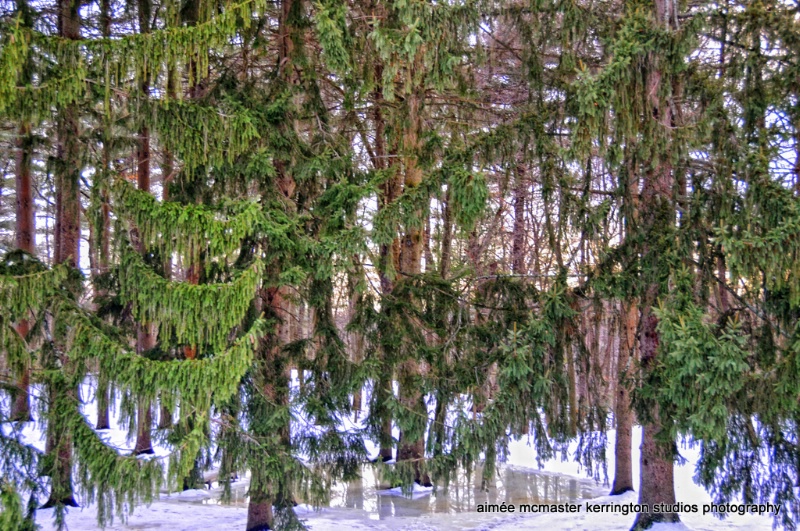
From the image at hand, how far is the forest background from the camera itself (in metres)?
6.22

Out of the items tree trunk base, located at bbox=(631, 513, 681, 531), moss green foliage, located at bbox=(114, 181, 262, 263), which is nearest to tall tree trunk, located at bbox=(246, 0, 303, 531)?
→ moss green foliage, located at bbox=(114, 181, 262, 263)

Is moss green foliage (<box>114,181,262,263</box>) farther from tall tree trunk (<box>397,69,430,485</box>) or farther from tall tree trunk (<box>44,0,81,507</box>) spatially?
tall tree trunk (<box>397,69,430,485</box>)

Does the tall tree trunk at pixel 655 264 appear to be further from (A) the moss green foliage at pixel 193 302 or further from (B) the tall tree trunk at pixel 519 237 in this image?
(B) the tall tree trunk at pixel 519 237

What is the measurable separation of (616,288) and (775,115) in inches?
98.5

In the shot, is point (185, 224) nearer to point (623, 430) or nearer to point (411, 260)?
point (411, 260)

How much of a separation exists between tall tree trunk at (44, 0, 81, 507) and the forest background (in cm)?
4

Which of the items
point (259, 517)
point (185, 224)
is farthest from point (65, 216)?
point (259, 517)

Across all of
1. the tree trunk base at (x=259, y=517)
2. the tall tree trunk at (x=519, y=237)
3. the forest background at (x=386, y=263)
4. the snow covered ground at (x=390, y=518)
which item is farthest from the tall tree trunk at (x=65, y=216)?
the tall tree trunk at (x=519, y=237)

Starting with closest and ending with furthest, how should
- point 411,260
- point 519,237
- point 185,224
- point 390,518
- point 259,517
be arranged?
1. point 185,224
2. point 259,517
3. point 390,518
4. point 411,260
5. point 519,237

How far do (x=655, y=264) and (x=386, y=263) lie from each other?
3.08m

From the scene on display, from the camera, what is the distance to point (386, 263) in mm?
7629

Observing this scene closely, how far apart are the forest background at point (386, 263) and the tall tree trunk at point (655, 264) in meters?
0.03

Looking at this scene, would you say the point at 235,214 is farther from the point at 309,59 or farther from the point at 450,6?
the point at 450,6

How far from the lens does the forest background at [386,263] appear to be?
622cm
